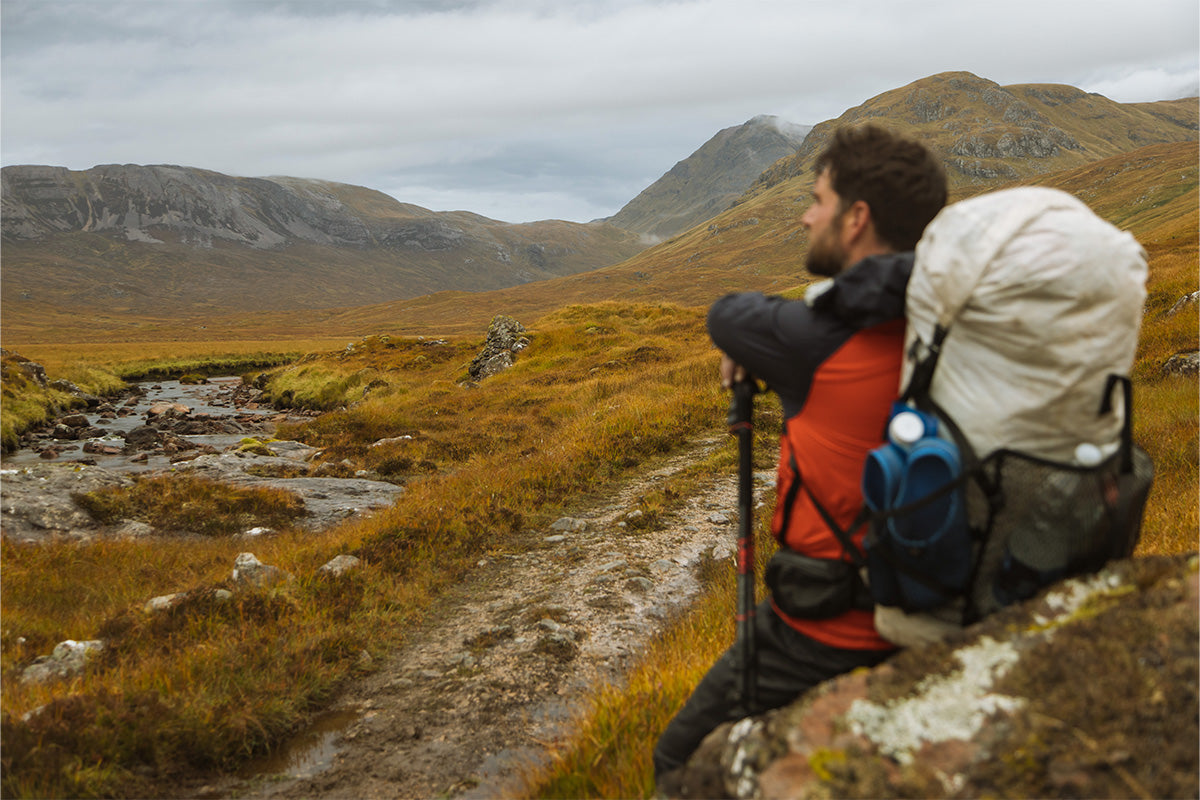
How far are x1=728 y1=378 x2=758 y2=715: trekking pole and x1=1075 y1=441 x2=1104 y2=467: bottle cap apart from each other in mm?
1194

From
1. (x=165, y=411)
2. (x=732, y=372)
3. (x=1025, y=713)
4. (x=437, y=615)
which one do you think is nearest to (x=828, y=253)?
(x=732, y=372)

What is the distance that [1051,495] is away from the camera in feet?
6.84

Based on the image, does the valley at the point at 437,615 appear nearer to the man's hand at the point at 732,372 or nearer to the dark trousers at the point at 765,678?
the dark trousers at the point at 765,678

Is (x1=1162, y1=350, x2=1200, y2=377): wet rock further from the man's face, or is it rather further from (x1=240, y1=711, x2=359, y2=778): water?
(x1=240, y1=711, x2=359, y2=778): water

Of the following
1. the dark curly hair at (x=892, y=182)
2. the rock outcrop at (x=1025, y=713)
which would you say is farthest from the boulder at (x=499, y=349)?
the rock outcrop at (x=1025, y=713)

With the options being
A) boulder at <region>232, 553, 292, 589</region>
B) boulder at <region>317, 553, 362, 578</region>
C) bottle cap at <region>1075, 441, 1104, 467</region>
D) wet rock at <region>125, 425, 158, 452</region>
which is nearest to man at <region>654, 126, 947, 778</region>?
bottle cap at <region>1075, 441, 1104, 467</region>

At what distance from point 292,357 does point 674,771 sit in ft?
259

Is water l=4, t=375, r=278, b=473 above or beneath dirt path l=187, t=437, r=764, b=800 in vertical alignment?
beneath

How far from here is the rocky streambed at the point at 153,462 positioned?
33.7 ft

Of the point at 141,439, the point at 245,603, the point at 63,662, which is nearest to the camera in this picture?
the point at 63,662

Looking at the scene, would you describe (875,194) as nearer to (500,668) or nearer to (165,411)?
(500,668)

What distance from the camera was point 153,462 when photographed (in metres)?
20.0

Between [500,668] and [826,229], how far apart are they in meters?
5.22

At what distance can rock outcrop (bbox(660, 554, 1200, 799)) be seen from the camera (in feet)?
6.20
